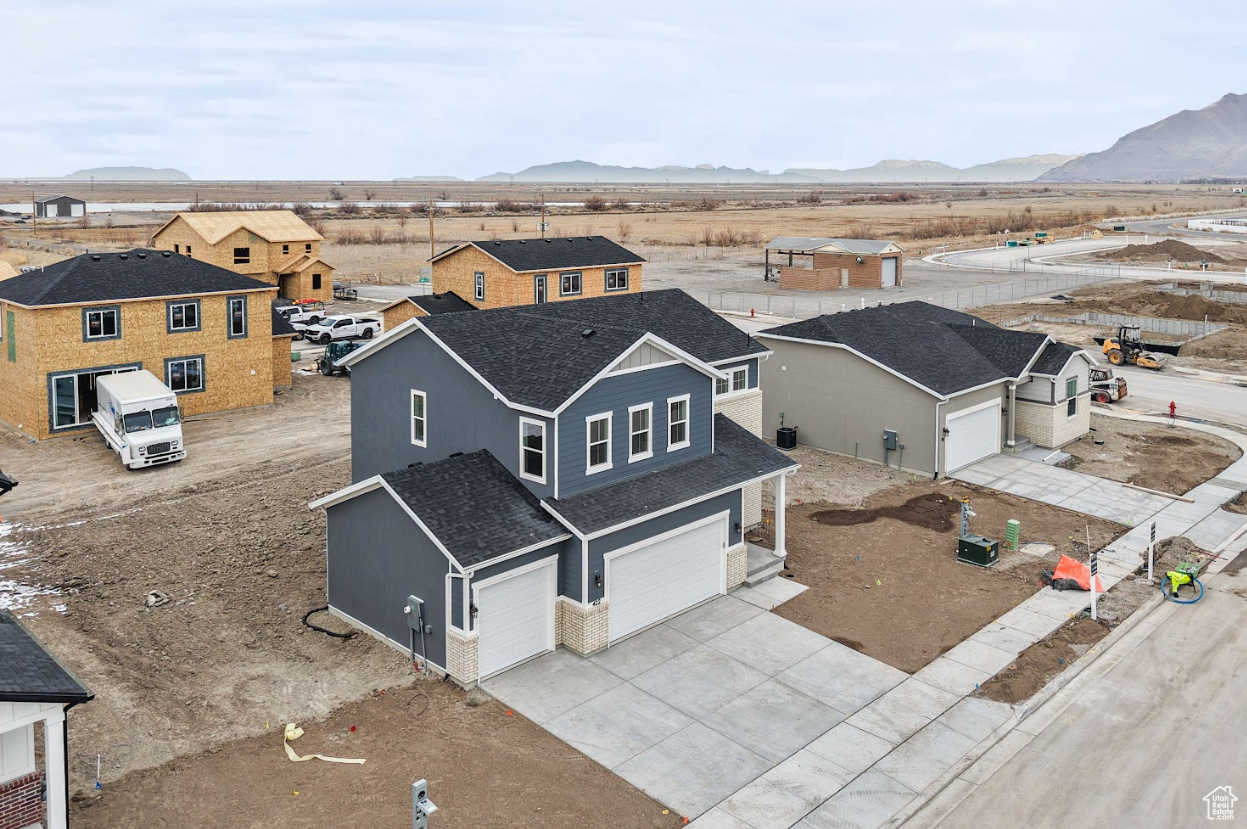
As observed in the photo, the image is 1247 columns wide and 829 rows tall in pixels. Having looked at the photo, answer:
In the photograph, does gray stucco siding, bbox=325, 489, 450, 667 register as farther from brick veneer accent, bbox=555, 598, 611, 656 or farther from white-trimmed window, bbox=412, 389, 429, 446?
white-trimmed window, bbox=412, 389, 429, 446

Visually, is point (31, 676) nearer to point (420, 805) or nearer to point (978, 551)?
point (420, 805)

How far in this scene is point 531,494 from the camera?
21.8 metres

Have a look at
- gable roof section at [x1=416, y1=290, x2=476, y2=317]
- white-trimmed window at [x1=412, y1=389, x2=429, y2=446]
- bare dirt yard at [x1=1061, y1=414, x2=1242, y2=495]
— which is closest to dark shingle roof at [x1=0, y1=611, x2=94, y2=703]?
white-trimmed window at [x1=412, y1=389, x2=429, y2=446]

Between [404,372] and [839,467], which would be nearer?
[404,372]

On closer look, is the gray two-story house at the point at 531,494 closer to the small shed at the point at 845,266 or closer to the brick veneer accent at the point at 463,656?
the brick veneer accent at the point at 463,656

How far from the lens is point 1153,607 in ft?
78.1

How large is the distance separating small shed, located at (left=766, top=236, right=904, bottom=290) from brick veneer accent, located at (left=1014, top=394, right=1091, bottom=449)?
47.2 metres

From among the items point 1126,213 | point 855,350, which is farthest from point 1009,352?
point 1126,213

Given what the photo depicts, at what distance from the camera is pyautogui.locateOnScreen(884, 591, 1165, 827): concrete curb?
16188 millimetres

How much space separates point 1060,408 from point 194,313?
108ft

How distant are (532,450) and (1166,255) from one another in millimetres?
103988

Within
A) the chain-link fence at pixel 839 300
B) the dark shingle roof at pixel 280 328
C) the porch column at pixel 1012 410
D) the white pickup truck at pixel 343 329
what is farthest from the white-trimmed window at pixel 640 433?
the chain-link fence at pixel 839 300

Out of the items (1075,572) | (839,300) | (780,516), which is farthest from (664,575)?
(839,300)

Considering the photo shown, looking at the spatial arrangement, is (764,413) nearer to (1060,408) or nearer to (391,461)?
(1060,408)
